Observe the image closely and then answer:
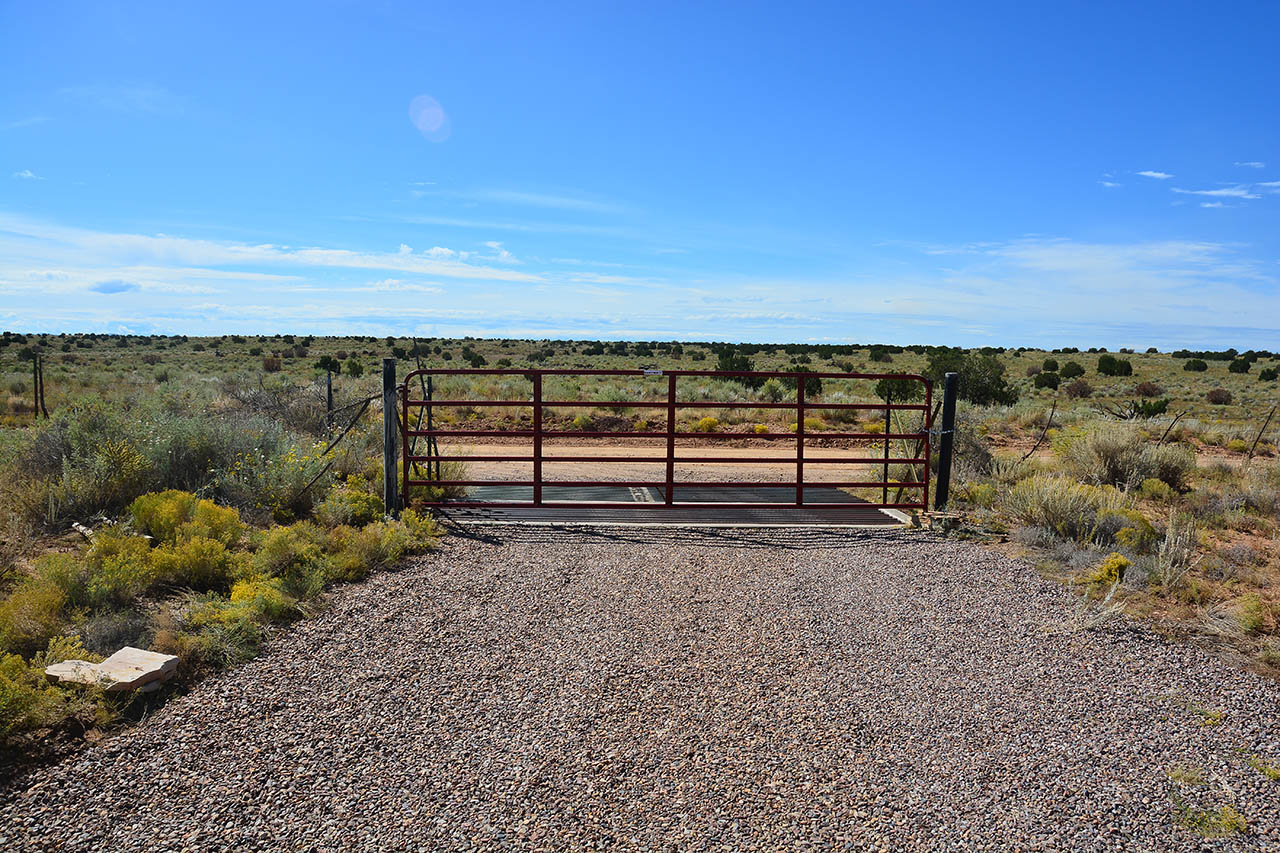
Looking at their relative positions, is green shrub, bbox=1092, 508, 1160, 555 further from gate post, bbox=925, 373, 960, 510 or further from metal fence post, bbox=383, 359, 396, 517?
metal fence post, bbox=383, 359, 396, 517

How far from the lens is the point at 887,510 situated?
11.0 metres

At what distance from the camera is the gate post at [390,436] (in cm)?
959

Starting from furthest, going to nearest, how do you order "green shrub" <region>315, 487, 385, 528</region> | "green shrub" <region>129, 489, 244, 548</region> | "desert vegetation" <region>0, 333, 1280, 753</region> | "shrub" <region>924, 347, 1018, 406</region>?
1. "shrub" <region>924, 347, 1018, 406</region>
2. "green shrub" <region>315, 487, 385, 528</region>
3. "green shrub" <region>129, 489, 244, 548</region>
4. "desert vegetation" <region>0, 333, 1280, 753</region>

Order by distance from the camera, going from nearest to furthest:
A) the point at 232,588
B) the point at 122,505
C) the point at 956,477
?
1. the point at 232,588
2. the point at 122,505
3. the point at 956,477

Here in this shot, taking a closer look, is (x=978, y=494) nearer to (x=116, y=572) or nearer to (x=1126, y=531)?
(x=1126, y=531)

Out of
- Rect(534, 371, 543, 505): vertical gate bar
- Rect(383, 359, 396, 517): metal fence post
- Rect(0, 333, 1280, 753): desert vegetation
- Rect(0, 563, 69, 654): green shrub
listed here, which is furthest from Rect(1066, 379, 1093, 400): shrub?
Rect(0, 563, 69, 654): green shrub

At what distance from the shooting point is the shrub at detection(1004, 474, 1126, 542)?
30.2 feet

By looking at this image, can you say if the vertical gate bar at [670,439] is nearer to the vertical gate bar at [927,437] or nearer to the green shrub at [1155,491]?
the vertical gate bar at [927,437]

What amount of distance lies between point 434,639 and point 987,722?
382cm

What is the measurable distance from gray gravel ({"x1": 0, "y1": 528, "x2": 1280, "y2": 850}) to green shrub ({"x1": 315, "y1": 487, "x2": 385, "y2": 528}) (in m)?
2.28

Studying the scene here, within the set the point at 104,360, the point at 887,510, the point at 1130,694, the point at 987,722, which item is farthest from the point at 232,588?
the point at 104,360

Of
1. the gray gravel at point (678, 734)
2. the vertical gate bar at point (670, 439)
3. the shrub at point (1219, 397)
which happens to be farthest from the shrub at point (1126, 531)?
the shrub at point (1219, 397)

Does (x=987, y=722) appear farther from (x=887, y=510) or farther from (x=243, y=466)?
(x=243, y=466)

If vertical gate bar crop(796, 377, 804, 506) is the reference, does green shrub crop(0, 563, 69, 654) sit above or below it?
below
